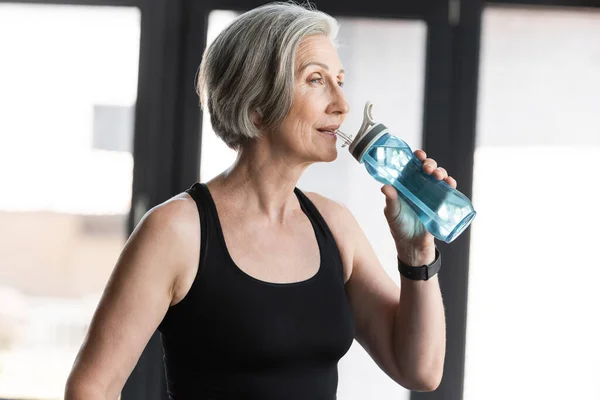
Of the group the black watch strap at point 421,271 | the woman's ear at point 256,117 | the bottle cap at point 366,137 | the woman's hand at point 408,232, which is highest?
the woman's ear at point 256,117

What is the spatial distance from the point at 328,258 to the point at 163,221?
306 mm

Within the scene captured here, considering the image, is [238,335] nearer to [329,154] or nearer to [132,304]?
[132,304]

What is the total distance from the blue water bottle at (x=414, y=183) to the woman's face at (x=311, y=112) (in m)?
0.04

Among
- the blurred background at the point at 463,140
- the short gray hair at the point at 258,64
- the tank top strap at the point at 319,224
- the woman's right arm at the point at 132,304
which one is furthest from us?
the blurred background at the point at 463,140

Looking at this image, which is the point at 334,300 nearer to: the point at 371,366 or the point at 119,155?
the point at 371,366

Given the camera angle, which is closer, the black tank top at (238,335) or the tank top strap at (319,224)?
the black tank top at (238,335)

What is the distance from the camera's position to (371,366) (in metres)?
2.51

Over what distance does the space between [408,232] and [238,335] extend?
1.09ft

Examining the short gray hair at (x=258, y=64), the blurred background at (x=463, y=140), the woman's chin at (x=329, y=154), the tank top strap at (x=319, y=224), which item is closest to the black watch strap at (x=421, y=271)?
the tank top strap at (x=319, y=224)

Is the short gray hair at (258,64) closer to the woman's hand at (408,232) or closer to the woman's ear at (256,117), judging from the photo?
the woman's ear at (256,117)

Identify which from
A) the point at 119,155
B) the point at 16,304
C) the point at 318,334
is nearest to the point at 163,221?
the point at 318,334

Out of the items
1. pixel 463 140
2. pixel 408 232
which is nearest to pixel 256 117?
pixel 408 232

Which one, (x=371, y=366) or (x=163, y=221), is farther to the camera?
(x=371, y=366)

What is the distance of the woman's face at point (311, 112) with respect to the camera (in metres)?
1.17
